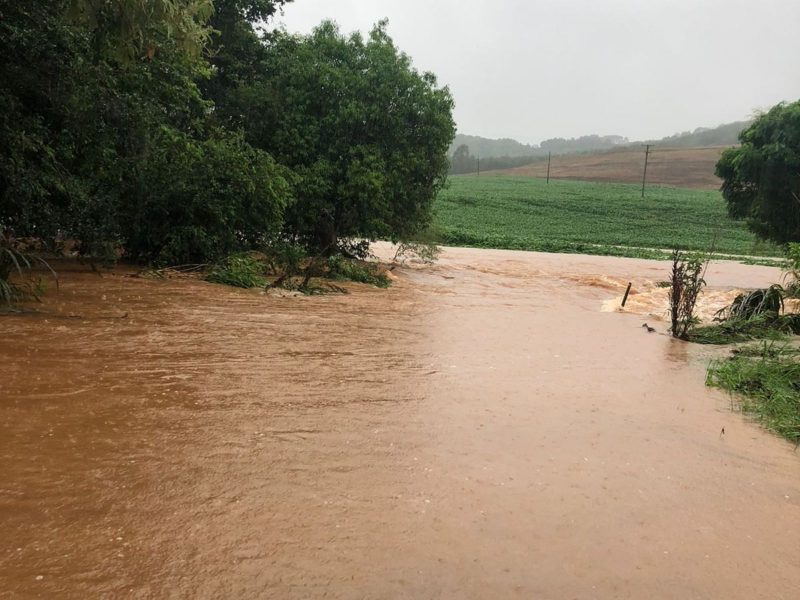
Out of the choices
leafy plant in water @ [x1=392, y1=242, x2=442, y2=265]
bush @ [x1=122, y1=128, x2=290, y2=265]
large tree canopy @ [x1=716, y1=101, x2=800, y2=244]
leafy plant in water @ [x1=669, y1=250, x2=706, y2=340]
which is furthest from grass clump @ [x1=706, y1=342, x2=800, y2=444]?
leafy plant in water @ [x1=392, y1=242, x2=442, y2=265]

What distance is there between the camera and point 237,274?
13422mm

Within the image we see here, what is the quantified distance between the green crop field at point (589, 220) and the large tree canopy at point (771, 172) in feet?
44.5

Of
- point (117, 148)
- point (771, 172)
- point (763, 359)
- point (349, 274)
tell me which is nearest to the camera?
point (763, 359)

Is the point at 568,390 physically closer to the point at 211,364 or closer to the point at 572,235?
the point at 211,364

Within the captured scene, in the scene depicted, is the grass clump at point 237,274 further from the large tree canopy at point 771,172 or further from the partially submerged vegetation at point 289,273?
the large tree canopy at point 771,172

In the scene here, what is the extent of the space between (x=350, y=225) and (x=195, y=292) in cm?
1008

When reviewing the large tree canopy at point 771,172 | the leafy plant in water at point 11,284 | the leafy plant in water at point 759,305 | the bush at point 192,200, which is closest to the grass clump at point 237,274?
the bush at point 192,200

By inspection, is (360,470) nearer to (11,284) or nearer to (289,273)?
(11,284)

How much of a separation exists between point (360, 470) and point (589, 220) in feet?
176

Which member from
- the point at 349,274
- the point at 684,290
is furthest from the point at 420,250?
the point at 684,290

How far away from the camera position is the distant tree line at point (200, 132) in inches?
396

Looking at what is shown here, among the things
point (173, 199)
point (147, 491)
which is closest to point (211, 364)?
point (147, 491)

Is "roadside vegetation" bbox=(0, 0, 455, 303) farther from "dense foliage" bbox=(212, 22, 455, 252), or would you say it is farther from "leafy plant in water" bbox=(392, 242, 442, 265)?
"leafy plant in water" bbox=(392, 242, 442, 265)

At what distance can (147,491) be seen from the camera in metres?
3.88
